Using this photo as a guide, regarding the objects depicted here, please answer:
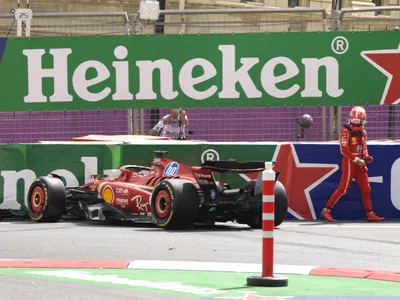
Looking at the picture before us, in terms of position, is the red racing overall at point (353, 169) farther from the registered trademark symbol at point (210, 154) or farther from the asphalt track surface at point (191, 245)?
the registered trademark symbol at point (210, 154)

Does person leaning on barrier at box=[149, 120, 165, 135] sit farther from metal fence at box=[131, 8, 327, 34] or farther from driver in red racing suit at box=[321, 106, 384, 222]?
driver in red racing suit at box=[321, 106, 384, 222]

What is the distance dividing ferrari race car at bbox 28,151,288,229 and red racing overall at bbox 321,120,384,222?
1803 millimetres

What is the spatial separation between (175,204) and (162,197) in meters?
0.39

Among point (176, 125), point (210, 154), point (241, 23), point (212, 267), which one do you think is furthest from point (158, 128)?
point (212, 267)

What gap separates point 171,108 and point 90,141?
1806 millimetres

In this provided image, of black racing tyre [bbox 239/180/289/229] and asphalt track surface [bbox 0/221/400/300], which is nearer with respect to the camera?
asphalt track surface [bbox 0/221/400/300]

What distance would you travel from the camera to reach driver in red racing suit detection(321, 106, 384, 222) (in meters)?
16.2

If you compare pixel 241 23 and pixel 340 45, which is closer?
pixel 340 45

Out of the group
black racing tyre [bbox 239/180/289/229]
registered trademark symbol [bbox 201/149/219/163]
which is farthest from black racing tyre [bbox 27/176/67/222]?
black racing tyre [bbox 239/180/289/229]

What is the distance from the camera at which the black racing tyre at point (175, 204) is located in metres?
14.0

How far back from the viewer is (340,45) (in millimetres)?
18078

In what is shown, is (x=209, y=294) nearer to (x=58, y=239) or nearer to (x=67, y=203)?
(x=58, y=239)

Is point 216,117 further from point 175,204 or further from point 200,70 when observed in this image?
point 175,204

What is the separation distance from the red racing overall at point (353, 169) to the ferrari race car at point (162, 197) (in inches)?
71.0
